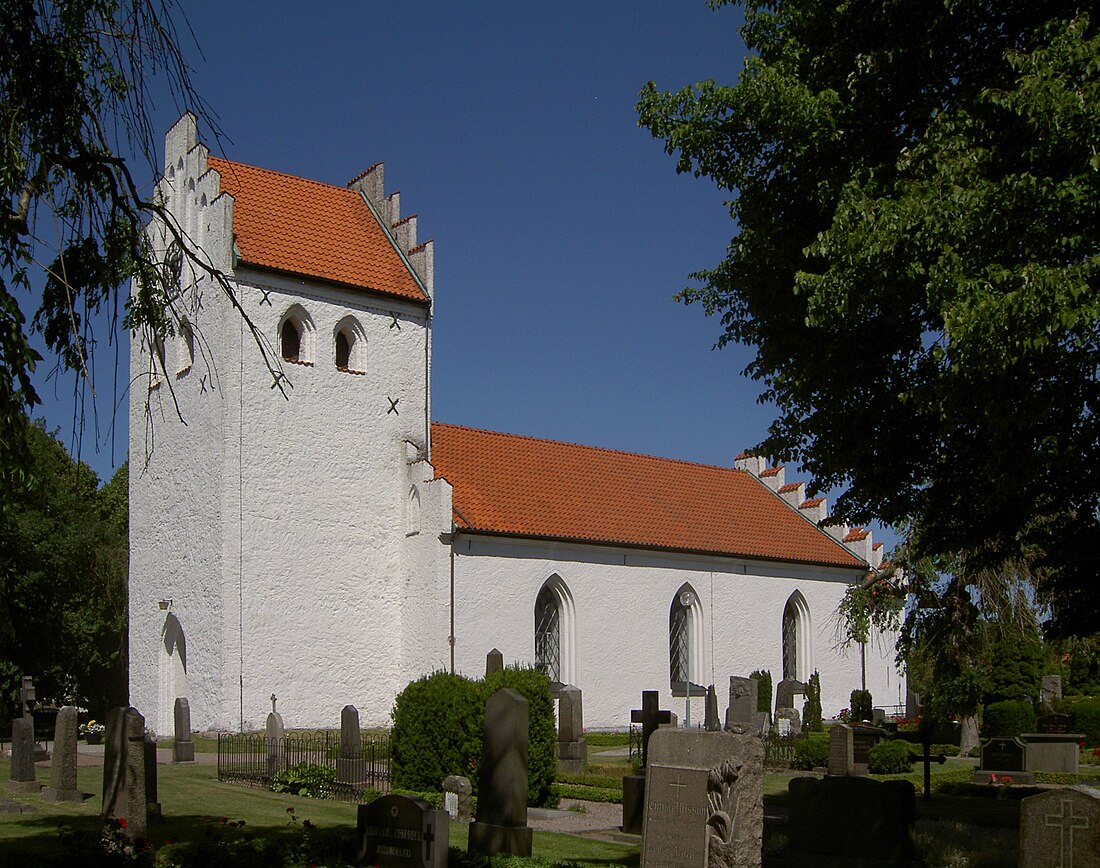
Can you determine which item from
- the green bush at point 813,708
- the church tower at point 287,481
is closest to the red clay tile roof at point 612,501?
the church tower at point 287,481

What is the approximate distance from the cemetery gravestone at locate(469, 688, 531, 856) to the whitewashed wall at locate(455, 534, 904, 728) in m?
14.4

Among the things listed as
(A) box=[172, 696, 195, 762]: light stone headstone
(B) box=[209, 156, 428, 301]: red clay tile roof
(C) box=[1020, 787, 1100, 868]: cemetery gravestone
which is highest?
(B) box=[209, 156, 428, 301]: red clay tile roof

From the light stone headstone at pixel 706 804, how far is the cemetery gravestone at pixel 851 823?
7.95ft

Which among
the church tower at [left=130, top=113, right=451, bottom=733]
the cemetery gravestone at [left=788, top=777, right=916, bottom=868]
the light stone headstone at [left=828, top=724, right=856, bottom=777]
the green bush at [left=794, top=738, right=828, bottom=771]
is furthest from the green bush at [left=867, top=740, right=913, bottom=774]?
the cemetery gravestone at [left=788, top=777, right=916, bottom=868]

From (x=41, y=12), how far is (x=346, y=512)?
822 inches

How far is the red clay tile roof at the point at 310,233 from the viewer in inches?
1004

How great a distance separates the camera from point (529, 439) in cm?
3141

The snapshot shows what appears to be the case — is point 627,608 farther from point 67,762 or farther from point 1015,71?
point 1015,71

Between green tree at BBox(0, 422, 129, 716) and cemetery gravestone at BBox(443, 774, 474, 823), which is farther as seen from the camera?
green tree at BBox(0, 422, 129, 716)

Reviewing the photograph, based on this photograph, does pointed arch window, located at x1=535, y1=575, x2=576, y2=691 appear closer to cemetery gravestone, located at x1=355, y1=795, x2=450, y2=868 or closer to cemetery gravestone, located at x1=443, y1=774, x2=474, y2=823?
cemetery gravestone, located at x1=443, y1=774, x2=474, y2=823

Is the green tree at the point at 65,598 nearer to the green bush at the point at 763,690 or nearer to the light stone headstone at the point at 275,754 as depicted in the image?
the light stone headstone at the point at 275,754

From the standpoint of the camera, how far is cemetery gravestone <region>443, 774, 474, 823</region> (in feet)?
46.2

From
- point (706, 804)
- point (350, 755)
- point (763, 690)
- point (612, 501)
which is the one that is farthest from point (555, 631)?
point (706, 804)

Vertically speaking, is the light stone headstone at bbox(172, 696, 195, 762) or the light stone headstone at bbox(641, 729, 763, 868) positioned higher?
the light stone headstone at bbox(641, 729, 763, 868)
